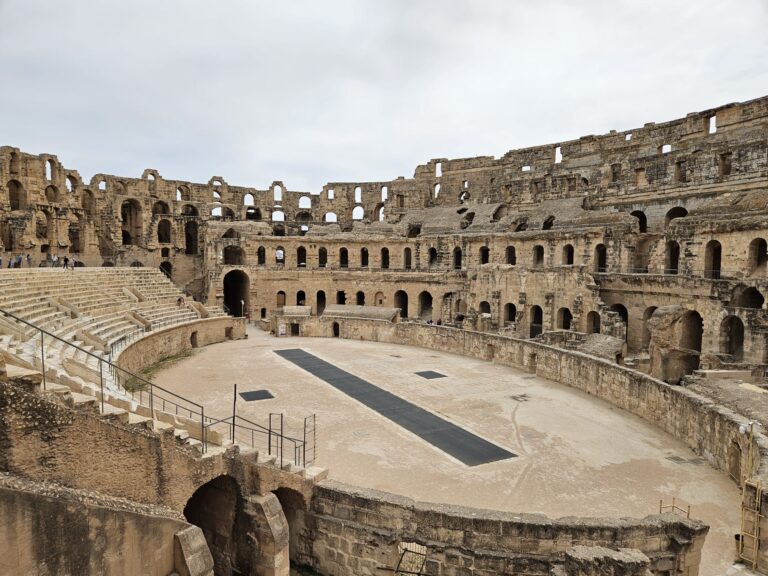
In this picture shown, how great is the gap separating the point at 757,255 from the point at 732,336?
3.95 m

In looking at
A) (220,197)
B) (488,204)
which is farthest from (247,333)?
(488,204)

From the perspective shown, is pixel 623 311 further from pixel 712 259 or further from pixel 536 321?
pixel 536 321

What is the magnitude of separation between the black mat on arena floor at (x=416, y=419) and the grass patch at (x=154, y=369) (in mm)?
5640

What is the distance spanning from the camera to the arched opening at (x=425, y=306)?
35.1 metres

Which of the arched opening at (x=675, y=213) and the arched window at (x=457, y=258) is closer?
the arched opening at (x=675, y=213)

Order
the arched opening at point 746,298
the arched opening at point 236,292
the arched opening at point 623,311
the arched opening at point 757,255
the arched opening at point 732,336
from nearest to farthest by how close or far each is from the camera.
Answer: the arched opening at point 732,336
the arched opening at point 746,298
the arched opening at point 757,255
the arched opening at point 623,311
the arched opening at point 236,292

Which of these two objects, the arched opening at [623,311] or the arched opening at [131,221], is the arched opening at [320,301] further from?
the arched opening at [623,311]

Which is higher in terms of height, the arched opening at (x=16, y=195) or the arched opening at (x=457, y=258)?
the arched opening at (x=16, y=195)

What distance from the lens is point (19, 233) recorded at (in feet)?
96.2

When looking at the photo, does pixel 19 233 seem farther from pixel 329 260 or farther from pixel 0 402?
pixel 0 402

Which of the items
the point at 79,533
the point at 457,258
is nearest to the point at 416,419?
the point at 79,533

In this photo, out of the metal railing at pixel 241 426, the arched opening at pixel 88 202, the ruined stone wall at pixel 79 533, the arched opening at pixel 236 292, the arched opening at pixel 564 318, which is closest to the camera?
the ruined stone wall at pixel 79 533

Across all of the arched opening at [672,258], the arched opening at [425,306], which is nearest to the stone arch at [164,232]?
the arched opening at [425,306]

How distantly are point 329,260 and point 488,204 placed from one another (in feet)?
44.1
